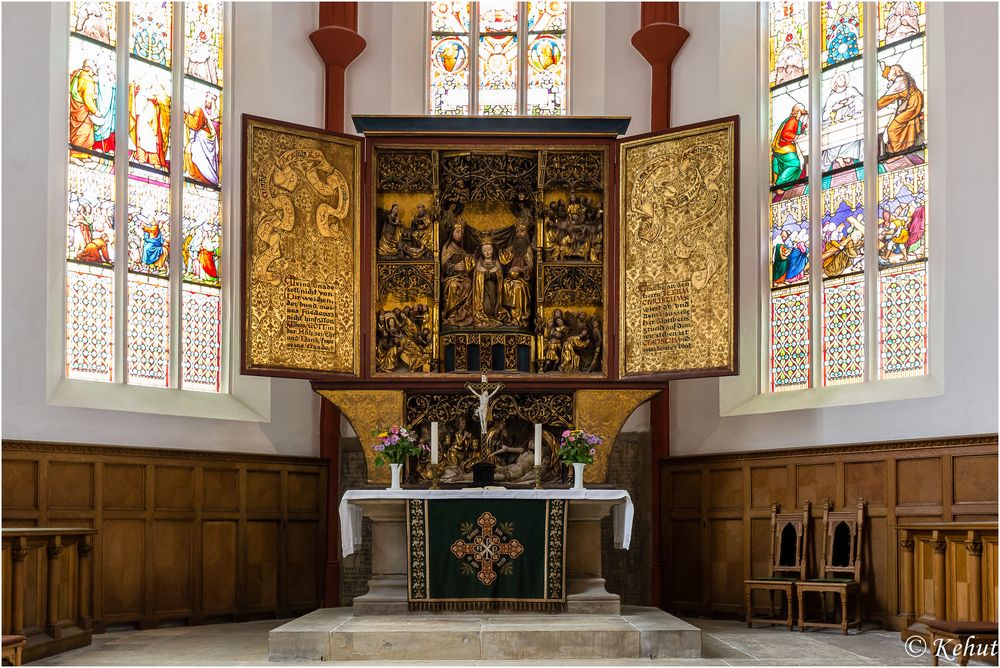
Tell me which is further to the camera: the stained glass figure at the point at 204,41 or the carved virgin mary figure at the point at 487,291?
the stained glass figure at the point at 204,41

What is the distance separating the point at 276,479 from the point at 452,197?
3.91 meters

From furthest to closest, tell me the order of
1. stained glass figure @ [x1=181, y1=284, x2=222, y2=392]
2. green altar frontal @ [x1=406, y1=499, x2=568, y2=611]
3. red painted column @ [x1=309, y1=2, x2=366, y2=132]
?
1. red painted column @ [x1=309, y1=2, x2=366, y2=132]
2. stained glass figure @ [x1=181, y1=284, x2=222, y2=392]
3. green altar frontal @ [x1=406, y1=499, x2=568, y2=611]

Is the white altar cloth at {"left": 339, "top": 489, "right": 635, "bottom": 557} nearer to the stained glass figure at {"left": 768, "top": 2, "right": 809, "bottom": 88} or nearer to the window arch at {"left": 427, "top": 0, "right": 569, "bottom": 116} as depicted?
the stained glass figure at {"left": 768, "top": 2, "right": 809, "bottom": 88}

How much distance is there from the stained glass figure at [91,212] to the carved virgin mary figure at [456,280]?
3.66m

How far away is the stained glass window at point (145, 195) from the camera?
40.5 feet

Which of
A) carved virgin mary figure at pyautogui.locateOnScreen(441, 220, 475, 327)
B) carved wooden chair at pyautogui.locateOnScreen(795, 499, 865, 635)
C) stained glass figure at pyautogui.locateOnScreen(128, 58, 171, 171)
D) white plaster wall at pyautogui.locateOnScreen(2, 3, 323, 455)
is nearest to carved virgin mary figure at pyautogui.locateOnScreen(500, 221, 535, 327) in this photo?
carved virgin mary figure at pyautogui.locateOnScreen(441, 220, 475, 327)

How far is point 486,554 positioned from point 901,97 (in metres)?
6.50

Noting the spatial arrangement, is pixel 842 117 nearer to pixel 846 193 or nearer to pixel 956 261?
pixel 846 193

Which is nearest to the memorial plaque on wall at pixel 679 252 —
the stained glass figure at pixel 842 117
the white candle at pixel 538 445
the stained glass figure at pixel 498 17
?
the white candle at pixel 538 445

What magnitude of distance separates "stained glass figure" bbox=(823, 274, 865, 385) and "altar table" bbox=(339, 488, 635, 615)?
121 inches

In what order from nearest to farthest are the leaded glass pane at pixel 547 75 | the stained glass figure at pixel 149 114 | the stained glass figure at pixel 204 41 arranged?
the stained glass figure at pixel 149 114 < the stained glass figure at pixel 204 41 < the leaded glass pane at pixel 547 75

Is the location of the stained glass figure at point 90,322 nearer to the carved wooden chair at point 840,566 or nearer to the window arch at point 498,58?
the window arch at point 498,58

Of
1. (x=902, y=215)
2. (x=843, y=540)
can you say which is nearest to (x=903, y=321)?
(x=902, y=215)

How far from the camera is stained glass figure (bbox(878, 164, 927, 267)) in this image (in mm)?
11891
